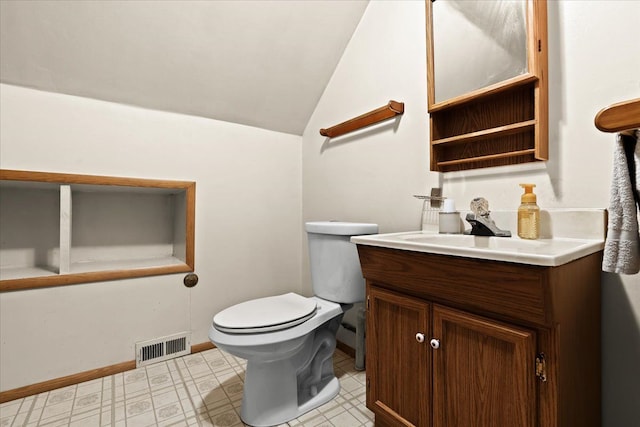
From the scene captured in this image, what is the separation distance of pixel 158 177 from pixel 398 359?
1.63 metres

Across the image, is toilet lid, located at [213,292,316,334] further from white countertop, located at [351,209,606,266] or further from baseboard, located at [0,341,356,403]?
baseboard, located at [0,341,356,403]

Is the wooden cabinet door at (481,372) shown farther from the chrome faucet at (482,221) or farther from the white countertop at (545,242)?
the chrome faucet at (482,221)

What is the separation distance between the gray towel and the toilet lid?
1.03 meters

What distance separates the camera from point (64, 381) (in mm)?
1532

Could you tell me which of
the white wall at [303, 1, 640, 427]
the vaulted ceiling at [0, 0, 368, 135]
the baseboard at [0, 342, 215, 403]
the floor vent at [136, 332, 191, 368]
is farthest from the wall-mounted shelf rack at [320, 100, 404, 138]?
the baseboard at [0, 342, 215, 403]

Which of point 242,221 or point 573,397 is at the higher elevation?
point 242,221

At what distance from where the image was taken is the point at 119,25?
1476 mm

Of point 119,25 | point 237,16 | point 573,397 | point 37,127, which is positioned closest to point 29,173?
point 37,127

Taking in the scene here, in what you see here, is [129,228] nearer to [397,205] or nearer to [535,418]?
[397,205]

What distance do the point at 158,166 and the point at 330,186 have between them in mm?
1088

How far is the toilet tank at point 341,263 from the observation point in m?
1.52

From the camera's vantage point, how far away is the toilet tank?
152 cm

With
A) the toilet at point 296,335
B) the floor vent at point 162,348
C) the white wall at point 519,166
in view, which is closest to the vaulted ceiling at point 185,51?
the white wall at point 519,166

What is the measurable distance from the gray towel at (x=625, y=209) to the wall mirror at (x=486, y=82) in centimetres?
41
